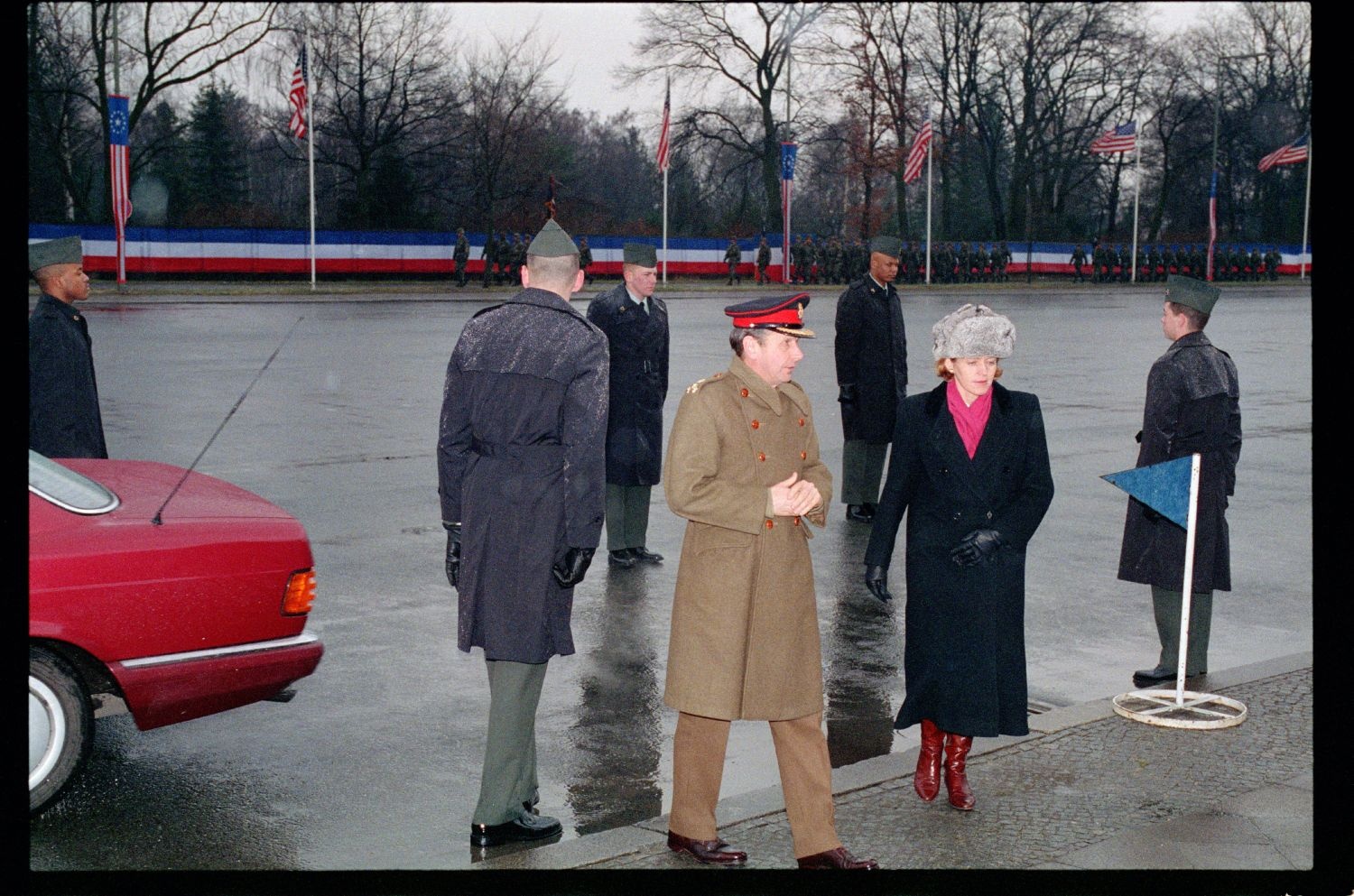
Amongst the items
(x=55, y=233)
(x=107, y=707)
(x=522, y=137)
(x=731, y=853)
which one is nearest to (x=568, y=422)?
(x=731, y=853)

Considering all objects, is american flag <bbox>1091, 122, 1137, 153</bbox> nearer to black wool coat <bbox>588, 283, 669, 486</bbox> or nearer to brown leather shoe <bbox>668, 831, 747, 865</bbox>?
black wool coat <bbox>588, 283, 669, 486</bbox>

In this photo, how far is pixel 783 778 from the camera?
4.70 metres

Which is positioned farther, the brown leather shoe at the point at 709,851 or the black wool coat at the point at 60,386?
the black wool coat at the point at 60,386

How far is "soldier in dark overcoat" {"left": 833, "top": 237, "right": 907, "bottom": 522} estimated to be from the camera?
35.6ft

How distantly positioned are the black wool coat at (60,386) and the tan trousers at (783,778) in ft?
12.2

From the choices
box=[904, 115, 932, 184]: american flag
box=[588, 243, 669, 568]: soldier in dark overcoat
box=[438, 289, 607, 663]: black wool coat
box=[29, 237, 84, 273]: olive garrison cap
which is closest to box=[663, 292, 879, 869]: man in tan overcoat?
box=[438, 289, 607, 663]: black wool coat

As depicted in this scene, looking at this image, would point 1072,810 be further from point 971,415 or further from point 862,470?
point 862,470

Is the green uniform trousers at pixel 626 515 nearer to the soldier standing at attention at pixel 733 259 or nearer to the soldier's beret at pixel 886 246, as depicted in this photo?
the soldier's beret at pixel 886 246

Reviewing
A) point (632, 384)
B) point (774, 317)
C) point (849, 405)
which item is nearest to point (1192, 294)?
point (774, 317)

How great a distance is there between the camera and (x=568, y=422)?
5066mm

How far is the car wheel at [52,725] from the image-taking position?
4.98 metres

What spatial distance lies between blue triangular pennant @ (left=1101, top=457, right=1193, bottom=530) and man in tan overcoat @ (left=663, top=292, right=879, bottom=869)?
2365 millimetres

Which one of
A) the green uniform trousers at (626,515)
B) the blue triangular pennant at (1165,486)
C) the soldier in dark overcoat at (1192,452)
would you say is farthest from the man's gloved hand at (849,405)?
the blue triangular pennant at (1165,486)
